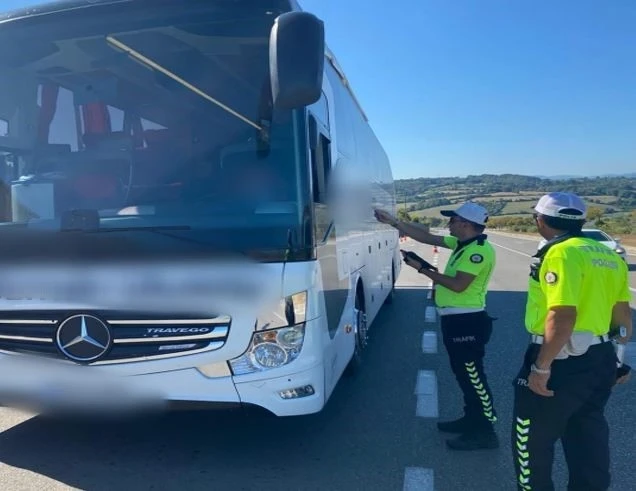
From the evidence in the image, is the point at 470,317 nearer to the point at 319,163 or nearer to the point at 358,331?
the point at 319,163

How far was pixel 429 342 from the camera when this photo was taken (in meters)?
8.11

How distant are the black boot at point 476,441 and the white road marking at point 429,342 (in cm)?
312

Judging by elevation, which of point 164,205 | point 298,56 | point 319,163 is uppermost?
point 298,56

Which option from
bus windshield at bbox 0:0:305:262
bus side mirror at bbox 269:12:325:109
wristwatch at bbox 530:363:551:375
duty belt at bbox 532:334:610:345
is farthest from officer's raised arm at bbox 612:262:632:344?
bus side mirror at bbox 269:12:325:109

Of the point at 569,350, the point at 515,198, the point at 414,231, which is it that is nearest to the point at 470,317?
the point at 414,231

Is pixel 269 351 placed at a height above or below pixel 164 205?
below

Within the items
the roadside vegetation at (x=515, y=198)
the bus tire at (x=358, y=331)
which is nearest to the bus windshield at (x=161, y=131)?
the bus tire at (x=358, y=331)

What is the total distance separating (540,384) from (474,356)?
58.8 inches

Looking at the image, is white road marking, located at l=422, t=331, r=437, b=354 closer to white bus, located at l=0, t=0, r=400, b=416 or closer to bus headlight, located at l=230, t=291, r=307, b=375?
white bus, located at l=0, t=0, r=400, b=416

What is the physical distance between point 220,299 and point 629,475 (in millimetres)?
2852

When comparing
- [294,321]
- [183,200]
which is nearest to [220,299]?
[294,321]

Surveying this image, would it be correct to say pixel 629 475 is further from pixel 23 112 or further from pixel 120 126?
pixel 23 112

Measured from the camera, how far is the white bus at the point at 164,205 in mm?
3498

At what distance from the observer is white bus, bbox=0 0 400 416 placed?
3498 millimetres
